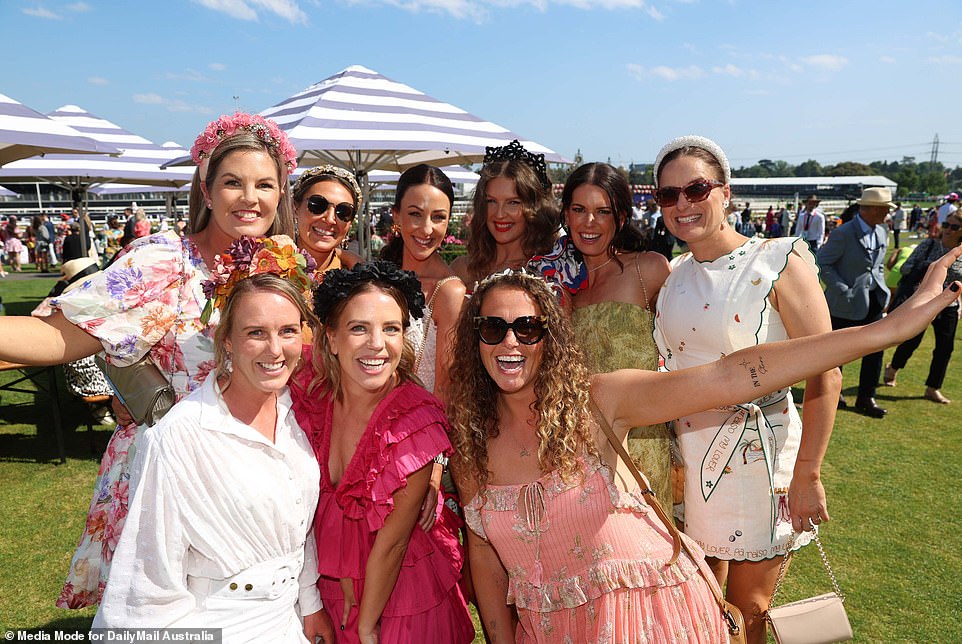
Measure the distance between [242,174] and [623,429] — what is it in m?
1.83

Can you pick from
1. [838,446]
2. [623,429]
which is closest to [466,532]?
[623,429]

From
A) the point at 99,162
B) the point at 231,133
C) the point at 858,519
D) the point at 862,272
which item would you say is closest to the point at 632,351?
the point at 231,133

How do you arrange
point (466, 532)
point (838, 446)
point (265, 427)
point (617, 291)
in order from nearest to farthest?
point (265, 427)
point (466, 532)
point (617, 291)
point (838, 446)

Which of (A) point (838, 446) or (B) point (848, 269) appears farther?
(B) point (848, 269)

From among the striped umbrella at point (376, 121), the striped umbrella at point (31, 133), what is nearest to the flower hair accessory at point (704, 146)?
the striped umbrella at point (376, 121)

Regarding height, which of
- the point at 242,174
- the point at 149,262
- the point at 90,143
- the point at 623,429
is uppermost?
the point at 90,143

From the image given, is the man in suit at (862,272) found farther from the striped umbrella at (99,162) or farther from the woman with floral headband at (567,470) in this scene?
the striped umbrella at (99,162)

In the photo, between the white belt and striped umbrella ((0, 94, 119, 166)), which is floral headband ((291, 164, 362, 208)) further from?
striped umbrella ((0, 94, 119, 166))

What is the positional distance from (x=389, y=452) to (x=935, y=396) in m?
8.62

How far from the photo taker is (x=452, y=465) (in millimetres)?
2447

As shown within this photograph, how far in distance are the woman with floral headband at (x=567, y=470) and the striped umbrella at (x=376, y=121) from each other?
4.58 meters

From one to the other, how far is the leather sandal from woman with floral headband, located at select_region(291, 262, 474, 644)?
323 inches

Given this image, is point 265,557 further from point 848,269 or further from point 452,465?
point 848,269

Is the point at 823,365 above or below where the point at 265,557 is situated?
above
